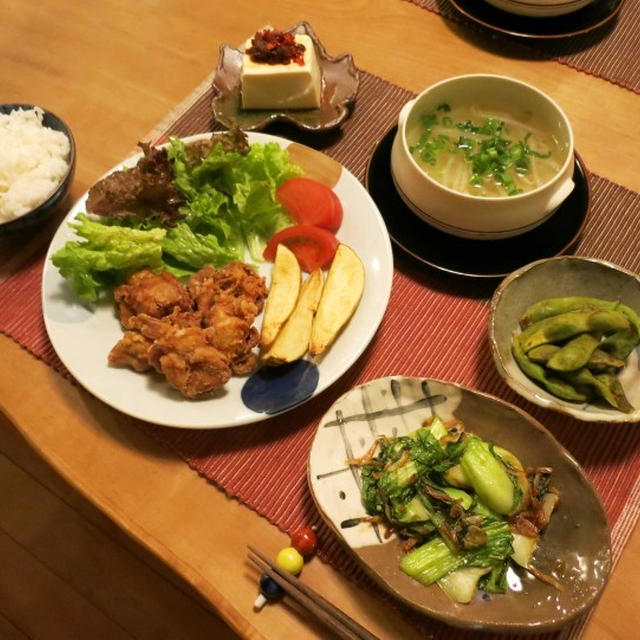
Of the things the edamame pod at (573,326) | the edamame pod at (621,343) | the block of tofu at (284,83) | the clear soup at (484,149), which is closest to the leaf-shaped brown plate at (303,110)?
the block of tofu at (284,83)

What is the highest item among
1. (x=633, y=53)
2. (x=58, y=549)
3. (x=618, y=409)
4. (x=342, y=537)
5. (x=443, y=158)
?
(x=633, y=53)

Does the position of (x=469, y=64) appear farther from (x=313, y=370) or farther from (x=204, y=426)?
(x=204, y=426)

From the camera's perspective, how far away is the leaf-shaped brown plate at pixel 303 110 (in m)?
2.02

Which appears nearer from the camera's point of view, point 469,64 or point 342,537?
point 342,537

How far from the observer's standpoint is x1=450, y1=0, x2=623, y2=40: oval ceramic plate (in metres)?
2.19

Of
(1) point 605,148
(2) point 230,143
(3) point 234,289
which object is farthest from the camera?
(1) point 605,148

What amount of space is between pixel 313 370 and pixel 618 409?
2.29ft

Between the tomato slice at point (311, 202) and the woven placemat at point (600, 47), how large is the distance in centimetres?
101

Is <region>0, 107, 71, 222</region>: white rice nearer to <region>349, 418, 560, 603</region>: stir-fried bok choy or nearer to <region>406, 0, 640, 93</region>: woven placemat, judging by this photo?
<region>349, 418, 560, 603</region>: stir-fried bok choy

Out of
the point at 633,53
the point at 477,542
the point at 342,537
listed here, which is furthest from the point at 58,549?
the point at 633,53

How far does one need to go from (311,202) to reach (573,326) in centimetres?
79

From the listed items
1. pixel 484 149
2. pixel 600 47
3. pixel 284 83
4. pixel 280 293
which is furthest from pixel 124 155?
pixel 600 47

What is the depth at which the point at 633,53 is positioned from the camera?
2197 mm

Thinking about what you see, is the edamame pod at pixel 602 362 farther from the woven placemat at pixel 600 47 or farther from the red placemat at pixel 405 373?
the woven placemat at pixel 600 47
